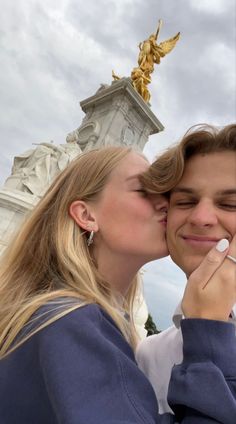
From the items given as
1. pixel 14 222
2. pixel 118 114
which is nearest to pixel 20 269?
pixel 14 222

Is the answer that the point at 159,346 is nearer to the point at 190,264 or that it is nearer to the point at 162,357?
the point at 162,357

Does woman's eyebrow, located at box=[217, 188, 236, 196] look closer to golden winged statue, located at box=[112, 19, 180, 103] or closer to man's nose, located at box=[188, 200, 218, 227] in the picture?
man's nose, located at box=[188, 200, 218, 227]

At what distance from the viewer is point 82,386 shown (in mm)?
1189

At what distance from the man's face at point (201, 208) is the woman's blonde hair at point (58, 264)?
0.48m

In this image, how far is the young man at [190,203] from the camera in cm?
178

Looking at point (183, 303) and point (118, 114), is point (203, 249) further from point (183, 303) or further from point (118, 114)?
point (118, 114)

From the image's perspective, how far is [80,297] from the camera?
5.13 feet

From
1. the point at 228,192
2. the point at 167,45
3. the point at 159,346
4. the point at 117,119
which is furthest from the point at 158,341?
the point at 167,45

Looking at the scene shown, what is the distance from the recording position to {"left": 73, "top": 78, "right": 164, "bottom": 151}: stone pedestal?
14117 millimetres

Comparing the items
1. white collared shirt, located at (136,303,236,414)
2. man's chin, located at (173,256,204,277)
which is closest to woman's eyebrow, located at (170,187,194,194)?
man's chin, located at (173,256,204,277)

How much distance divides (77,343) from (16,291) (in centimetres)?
68

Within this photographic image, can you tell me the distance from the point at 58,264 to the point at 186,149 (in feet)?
3.32

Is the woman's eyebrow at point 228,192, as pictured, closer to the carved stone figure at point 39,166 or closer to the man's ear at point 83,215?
the man's ear at point 83,215

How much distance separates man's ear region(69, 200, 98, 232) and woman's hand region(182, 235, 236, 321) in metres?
0.88
